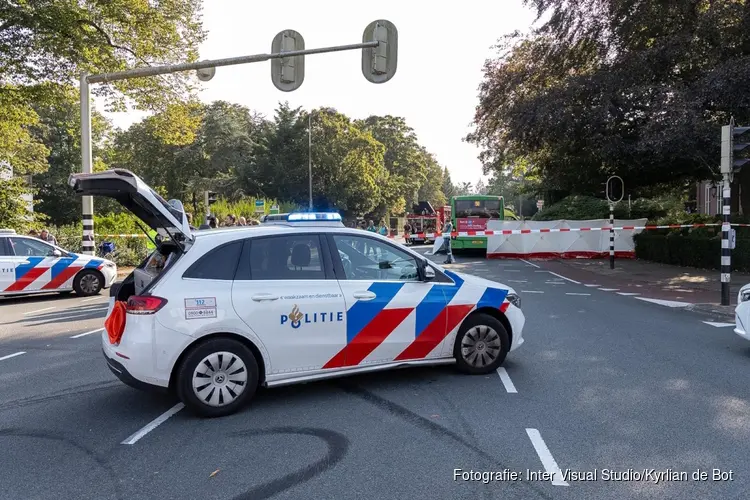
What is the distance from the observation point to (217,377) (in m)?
4.98

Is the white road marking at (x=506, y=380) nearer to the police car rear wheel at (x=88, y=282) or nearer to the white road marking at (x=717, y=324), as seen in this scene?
the white road marking at (x=717, y=324)

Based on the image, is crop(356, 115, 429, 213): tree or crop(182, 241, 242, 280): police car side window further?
crop(356, 115, 429, 213): tree

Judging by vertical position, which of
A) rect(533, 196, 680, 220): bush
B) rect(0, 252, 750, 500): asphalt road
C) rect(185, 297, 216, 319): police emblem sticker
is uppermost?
rect(533, 196, 680, 220): bush

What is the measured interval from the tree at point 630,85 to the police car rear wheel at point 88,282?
1345 centimetres

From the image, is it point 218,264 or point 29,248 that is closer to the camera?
point 218,264

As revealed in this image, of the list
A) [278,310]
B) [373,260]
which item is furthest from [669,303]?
[278,310]

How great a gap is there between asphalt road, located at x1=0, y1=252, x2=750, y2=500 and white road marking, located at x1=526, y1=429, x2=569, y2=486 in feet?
0.04

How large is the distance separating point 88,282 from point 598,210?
2275 centimetres

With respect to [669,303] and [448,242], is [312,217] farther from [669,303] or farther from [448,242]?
[448,242]

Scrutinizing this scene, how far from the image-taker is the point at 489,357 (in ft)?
20.5

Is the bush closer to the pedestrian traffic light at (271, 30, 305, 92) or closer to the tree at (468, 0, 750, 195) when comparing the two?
the tree at (468, 0, 750, 195)

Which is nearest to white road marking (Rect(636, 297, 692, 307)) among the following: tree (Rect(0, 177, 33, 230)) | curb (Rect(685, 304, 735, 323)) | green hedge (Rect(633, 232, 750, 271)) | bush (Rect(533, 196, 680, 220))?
curb (Rect(685, 304, 735, 323))

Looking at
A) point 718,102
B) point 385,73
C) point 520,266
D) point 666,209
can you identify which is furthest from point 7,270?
point 666,209

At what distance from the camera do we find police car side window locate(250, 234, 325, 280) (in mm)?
5281
